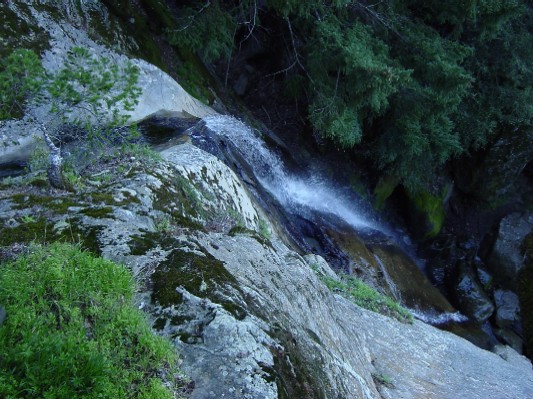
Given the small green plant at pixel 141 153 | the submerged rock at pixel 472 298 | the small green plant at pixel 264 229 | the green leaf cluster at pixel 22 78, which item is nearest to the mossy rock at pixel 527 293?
the submerged rock at pixel 472 298

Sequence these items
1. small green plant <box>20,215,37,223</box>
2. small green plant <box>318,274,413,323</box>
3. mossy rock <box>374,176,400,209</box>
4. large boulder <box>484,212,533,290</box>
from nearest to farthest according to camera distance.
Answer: small green plant <box>20,215,37,223</box>, small green plant <box>318,274,413,323</box>, mossy rock <box>374,176,400,209</box>, large boulder <box>484,212,533,290</box>

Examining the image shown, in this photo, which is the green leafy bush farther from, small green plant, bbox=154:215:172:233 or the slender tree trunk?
the slender tree trunk

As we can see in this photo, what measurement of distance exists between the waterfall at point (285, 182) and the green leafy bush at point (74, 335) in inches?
248

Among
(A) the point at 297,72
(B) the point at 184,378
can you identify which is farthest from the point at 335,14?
(B) the point at 184,378

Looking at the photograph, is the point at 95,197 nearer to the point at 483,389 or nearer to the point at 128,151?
the point at 128,151

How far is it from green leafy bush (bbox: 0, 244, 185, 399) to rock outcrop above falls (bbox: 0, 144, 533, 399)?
217 millimetres

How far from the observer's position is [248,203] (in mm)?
6895

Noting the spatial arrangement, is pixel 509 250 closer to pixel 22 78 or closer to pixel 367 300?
pixel 367 300

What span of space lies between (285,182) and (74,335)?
8.63m

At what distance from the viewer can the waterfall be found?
9.94 metres

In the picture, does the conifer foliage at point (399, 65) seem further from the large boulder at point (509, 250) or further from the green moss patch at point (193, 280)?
the green moss patch at point (193, 280)

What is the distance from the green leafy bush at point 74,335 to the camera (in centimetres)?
234

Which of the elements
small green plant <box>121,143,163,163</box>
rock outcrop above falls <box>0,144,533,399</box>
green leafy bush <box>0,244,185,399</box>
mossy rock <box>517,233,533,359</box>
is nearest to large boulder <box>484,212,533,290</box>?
mossy rock <box>517,233,533,359</box>

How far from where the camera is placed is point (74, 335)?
2.59m
